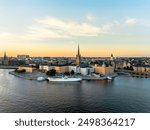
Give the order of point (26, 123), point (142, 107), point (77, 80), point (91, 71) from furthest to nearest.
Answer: point (91, 71) < point (77, 80) < point (142, 107) < point (26, 123)

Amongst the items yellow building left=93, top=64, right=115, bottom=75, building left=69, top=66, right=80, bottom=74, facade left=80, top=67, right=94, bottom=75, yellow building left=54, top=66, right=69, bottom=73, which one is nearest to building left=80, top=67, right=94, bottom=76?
facade left=80, top=67, right=94, bottom=75

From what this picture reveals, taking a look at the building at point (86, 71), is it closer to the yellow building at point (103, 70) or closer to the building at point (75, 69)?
the building at point (75, 69)

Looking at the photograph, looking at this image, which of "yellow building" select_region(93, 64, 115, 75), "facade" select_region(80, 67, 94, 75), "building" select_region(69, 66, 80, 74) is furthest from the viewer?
"building" select_region(69, 66, 80, 74)

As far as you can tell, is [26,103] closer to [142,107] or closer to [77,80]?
[142,107]

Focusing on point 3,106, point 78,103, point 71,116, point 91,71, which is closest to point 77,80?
point 91,71

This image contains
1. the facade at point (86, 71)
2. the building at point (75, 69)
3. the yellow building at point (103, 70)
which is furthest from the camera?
the building at point (75, 69)

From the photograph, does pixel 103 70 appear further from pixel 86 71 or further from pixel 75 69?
pixel 75 69

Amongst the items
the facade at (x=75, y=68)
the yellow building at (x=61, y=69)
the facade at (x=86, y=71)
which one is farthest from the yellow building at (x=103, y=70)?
the yellow building at (x=61, y=69)

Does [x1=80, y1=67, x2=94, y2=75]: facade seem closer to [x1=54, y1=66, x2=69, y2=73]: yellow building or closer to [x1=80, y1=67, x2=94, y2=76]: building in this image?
[x1=80, y1=67, x2=94, y2=76]: building

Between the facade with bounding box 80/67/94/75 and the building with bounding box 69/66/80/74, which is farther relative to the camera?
the building with bounding box 69/66/80/74

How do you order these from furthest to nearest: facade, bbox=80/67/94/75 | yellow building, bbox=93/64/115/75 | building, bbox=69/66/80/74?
building, bbox=69/66/80/74 → yellow building, bbox=93/64/115/75 → facade, bbox=80/67/94/75

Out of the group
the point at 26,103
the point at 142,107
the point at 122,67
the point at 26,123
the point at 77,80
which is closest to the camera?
the point at 26,123
